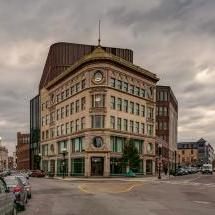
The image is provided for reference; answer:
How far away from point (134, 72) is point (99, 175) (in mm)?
20256

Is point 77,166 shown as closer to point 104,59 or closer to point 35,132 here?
point 104,59

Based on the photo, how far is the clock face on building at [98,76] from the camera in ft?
279

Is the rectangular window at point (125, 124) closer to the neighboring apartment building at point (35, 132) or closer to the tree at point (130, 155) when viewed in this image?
the tree at point (130, 155)

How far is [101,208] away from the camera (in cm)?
2298

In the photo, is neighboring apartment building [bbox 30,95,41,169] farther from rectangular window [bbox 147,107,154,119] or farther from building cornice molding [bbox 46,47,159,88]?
rectangular window [bbox 147,107,154,119]

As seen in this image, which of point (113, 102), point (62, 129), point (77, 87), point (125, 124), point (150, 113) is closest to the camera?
point (113, 102)

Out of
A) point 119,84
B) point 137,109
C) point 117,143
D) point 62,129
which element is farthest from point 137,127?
point 62,129

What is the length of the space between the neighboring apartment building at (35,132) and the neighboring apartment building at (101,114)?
20200mm

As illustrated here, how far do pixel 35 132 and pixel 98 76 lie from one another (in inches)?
1843

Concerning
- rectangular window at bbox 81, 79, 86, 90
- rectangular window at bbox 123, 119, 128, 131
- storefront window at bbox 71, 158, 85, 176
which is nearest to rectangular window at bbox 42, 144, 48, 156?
storefront window at bbox 71, 158, 85, 176

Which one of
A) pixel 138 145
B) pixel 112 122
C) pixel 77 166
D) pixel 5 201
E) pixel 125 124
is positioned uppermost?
pixel 112 122

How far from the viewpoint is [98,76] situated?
3361 inches

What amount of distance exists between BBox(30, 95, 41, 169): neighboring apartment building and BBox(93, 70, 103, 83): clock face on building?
39863 mm

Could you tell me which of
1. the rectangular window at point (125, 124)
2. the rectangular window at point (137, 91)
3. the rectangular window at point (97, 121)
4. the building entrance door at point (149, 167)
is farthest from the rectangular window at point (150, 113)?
the rectangular window at point (97, 121)
